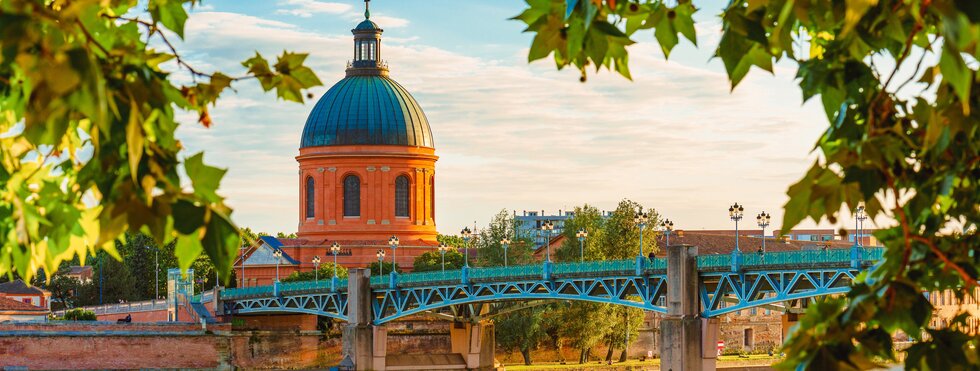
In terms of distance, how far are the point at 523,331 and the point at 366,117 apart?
68.5 feet

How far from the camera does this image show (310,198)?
84.6 m

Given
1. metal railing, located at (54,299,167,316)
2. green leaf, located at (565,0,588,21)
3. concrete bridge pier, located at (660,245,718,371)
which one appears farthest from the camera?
metal railing, located at (54,299,167,316)

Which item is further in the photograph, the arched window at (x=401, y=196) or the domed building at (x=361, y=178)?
the arched window at (x=401, y=196)

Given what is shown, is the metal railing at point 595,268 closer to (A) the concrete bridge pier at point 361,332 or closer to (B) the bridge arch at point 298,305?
(B) the bridge arch at point 298,305

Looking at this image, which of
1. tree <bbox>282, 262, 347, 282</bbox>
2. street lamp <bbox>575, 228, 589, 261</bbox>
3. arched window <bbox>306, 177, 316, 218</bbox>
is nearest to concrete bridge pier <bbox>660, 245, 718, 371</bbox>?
street lamp <bbox>575, 228, 589, 261</bbox>

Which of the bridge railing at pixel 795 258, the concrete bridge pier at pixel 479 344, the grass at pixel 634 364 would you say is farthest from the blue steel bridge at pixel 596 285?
the grass at pixel 634 364

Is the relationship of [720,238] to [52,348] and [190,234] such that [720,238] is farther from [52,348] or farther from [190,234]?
[190,234]

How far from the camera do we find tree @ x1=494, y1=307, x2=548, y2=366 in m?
64.8

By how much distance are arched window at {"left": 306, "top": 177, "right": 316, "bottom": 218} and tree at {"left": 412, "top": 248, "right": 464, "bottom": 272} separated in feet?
25.2

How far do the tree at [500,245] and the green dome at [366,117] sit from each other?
33.2 ft

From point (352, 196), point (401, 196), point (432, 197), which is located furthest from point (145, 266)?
point (432, 197)

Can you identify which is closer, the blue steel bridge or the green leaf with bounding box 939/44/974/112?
the green leaf with bounding box 939/44/974/112

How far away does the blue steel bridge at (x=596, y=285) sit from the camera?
43344mm

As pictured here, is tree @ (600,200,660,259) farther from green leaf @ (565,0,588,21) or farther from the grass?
green leaf @ (565,0,588,21)
